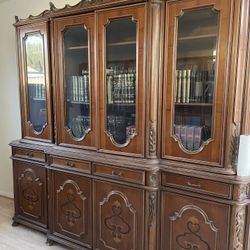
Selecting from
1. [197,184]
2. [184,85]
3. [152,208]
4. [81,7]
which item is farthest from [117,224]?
[81,7]

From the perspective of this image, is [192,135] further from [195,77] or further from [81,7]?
[81,7]

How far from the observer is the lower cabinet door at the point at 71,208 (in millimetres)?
2270

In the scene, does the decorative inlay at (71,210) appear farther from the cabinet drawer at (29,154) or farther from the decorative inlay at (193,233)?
the decorative inlay at (193,233)

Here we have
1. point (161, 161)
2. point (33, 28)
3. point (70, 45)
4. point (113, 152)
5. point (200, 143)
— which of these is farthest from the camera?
point (33, 28)

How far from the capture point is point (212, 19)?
1679 millimetres

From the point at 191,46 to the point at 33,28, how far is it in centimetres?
150

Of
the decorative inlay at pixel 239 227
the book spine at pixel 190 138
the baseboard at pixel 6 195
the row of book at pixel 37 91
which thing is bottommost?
the baseboard at pixel 6 195

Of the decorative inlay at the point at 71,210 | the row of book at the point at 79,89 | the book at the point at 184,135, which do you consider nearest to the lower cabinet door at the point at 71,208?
the decorative inlay at the point at 71,210

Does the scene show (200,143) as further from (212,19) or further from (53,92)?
(53,92)

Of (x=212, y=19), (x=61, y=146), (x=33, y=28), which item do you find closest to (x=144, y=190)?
(x=61, y=146)

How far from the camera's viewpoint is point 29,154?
8.62 ft

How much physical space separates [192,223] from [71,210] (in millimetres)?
1112

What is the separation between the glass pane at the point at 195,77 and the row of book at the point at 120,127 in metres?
0.35

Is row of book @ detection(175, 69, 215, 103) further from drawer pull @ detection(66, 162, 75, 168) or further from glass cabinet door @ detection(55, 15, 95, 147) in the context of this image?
drawer pull @ detection(66, 162, 75, 168)
